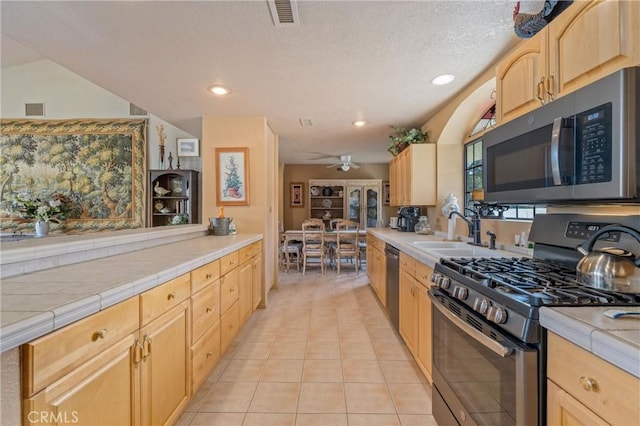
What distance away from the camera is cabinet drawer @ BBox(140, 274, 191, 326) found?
1186 mm

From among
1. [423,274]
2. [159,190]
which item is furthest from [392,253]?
[159,190]

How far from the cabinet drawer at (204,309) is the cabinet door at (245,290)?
56cm

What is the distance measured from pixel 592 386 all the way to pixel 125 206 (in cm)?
611

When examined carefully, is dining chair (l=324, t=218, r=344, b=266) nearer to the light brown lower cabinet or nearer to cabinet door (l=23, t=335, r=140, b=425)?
the light brown lower cabinet

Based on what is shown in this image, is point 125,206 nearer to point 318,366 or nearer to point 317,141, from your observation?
point 317,141

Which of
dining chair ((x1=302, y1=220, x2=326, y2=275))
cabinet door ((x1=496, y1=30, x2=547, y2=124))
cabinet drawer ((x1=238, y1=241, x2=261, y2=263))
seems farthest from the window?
dining chair ((x1=302, y1=220, x2=326, y2=275))

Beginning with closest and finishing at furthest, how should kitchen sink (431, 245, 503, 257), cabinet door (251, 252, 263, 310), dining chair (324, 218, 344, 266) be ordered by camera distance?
kitchen sink (431, 245, 503, 257) → cabinet door (251, 252, 263, 310) → dining chair (324, 218, 344, 266)

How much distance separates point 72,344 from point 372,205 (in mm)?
6937

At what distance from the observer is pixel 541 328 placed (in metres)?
0.86

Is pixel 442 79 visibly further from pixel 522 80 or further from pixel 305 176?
pixel 305 176

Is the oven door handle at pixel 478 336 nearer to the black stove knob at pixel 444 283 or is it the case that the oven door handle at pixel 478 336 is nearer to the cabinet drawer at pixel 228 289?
the black stove knob at pixel 444 283

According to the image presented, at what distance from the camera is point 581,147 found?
3.36ft

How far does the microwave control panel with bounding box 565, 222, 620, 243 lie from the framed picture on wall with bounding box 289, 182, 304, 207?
255 inches

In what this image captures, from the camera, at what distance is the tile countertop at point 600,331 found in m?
0.60
